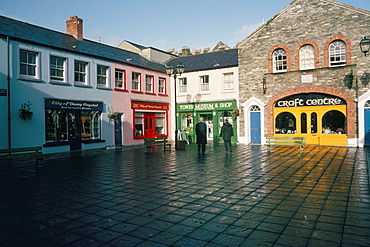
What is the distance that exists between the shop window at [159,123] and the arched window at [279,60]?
32.6 feet

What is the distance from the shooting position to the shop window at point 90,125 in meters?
18.2

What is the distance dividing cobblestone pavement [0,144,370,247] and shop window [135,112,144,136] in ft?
40.6

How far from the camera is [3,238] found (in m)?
4.22

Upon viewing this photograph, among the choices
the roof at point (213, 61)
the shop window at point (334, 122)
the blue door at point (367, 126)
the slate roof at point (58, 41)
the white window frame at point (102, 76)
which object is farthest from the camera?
the roof at point (213, 61)

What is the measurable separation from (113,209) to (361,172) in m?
7.77

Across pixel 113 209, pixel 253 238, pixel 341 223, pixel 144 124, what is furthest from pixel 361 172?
pixel 144 124

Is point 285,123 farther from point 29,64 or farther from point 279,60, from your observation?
point 29,64

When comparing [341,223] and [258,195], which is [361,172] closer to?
[258,195]

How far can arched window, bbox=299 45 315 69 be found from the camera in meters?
18.9

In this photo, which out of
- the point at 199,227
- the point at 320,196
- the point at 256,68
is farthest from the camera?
the point at 256,68

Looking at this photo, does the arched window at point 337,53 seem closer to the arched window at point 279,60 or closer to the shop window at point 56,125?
the arched window at point 279,60

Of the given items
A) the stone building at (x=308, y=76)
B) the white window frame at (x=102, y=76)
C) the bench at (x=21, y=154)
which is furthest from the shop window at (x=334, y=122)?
the bench at (x=21, y=154)

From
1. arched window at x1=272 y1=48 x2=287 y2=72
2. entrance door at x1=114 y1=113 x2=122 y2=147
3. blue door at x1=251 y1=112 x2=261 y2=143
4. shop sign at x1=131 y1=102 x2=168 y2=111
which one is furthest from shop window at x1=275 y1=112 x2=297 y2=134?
entrance door at x1=114 y1=113 x2=122 y2=147

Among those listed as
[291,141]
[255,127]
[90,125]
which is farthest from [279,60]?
[90,125]
